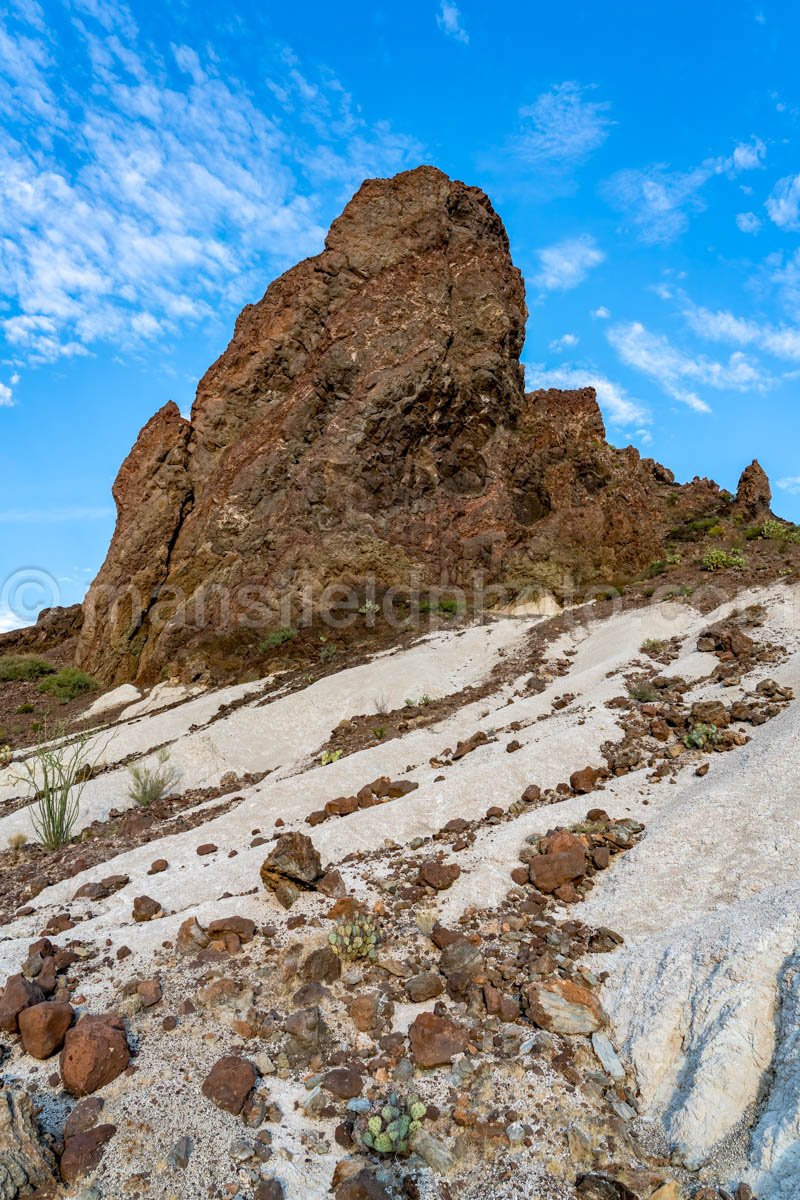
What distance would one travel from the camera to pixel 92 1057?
3.84m

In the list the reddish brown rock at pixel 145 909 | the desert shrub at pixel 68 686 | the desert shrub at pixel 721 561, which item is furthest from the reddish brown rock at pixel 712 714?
the desert shrub at pixel 68 686

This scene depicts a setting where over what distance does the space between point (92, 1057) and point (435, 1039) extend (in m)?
2.01

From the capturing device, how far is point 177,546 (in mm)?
24297

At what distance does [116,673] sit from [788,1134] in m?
23.6

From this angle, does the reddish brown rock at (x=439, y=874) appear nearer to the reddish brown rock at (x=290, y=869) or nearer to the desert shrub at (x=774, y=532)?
the reddish brown rock at (x=290, y=869)

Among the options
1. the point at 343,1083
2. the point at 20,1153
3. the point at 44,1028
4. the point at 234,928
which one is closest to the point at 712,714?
the point at 234,928

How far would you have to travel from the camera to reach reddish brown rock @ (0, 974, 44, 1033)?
14.3 feet

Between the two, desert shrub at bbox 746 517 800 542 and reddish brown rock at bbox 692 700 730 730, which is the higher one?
desert shrub at bbox 746 517 800 542

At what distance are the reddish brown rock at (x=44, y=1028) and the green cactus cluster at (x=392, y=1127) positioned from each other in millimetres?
2009

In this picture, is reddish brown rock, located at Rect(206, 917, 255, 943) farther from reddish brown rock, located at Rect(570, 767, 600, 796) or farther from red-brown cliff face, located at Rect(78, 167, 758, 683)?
red-brown cliff face, located at Rect(78, 167, 758, 683)

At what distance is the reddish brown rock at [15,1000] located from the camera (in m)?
4.36

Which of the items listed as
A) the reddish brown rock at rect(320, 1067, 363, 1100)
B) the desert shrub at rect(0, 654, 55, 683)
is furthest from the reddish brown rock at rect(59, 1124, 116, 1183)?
the desert shrub at rect(0, 654, 55, 683)

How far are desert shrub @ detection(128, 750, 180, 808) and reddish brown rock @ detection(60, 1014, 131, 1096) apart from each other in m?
7.07

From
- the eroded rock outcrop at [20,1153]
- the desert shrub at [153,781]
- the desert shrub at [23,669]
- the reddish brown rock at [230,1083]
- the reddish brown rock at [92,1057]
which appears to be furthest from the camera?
the desert shrub at [23,669]
